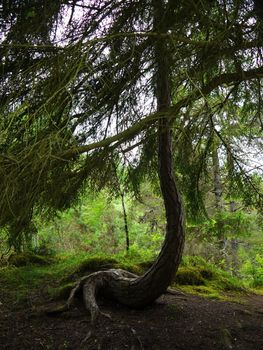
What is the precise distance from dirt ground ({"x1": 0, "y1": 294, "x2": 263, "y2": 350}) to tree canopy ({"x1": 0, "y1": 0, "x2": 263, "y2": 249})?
151cm

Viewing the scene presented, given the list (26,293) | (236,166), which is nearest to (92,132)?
(236,166)

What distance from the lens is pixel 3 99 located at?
307cm

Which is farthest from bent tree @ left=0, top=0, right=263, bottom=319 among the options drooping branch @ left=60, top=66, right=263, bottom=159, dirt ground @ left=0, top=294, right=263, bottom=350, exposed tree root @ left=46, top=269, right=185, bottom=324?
exposed tree root @ left=46, top=269, right=185, bottom=324

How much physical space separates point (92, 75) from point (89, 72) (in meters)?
0.31

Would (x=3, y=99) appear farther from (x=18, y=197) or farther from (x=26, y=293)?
(x=26, y=293)

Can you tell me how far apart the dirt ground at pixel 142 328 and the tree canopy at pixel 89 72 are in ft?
4.97

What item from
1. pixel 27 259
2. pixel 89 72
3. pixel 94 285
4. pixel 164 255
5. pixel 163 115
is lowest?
pixel 27 259

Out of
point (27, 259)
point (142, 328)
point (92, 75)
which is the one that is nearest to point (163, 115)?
point (92, 75)

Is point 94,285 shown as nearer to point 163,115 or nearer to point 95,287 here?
point 95,287

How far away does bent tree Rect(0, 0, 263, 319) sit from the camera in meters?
2.70

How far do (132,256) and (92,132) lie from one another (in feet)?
14.4

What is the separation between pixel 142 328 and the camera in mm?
4121

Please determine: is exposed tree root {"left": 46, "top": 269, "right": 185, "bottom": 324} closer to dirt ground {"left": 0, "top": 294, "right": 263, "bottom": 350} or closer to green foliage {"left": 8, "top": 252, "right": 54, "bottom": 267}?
dirt ground {"left": 0, "top": 294, "right": 263, "bottom": 350}

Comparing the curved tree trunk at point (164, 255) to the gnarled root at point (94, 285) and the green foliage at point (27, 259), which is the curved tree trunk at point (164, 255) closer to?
the gnarled root at point (94, 285)
